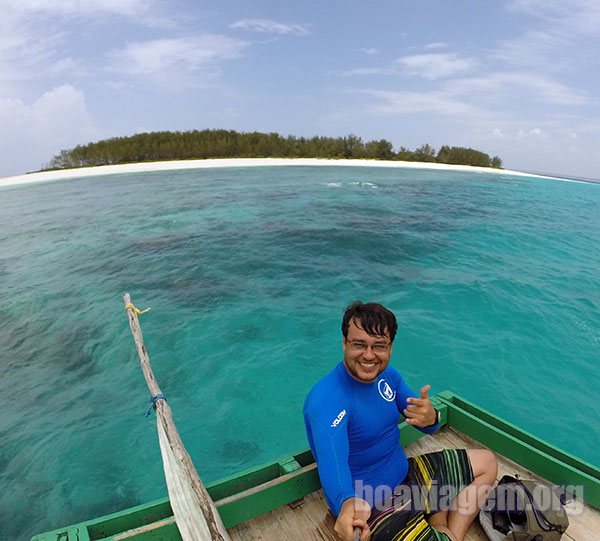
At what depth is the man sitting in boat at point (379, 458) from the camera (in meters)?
2.14

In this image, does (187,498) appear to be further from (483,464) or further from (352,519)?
(483,464)

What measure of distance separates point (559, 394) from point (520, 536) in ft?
16.8

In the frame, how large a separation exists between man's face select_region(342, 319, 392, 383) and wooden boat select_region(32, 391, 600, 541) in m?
1.14

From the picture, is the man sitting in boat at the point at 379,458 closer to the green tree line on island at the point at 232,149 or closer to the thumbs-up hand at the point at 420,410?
the thumbs-up hand at the point at 420,410

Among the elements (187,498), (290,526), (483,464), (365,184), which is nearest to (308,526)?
(290,526)

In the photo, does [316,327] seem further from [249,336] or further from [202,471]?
[202,471]

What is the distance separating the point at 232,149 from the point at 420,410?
6308cm

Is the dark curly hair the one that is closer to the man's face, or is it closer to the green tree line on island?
the man's face

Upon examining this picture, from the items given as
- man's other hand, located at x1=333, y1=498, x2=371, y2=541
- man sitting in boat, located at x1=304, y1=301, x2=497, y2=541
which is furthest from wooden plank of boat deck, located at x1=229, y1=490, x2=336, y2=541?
man's other hand, located at x1=333, y1=498, x2=371, y2=541

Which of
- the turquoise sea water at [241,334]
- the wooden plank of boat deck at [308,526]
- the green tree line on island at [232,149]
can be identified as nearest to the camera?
the wooden plank of boat deck at [308,526]

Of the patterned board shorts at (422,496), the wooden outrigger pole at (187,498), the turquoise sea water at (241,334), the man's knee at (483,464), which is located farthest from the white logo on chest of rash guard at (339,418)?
the turquoise sea water at (241,334)

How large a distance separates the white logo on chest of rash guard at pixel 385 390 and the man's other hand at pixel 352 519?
626 mm

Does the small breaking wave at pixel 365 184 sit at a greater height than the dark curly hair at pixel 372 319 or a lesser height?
lesser

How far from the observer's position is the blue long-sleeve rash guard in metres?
2.13
